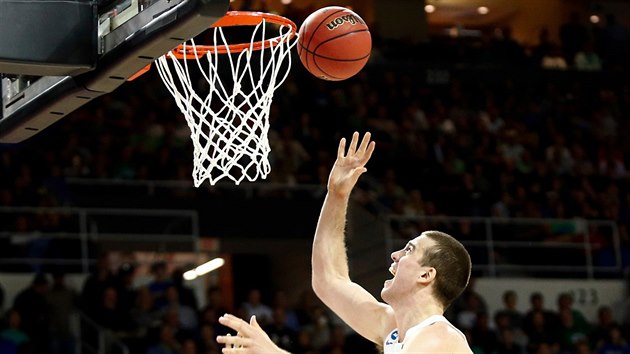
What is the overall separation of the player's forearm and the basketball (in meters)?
1.01

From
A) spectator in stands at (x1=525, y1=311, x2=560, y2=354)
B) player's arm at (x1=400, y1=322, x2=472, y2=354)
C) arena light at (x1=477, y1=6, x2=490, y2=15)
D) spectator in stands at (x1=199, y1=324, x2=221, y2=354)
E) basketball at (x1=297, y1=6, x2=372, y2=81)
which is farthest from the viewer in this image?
arena light at (x1=477, y1=6, x2=490, y2=15)

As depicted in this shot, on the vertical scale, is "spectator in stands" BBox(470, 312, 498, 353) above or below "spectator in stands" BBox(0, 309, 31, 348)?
below

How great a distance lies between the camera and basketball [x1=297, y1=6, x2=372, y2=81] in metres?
5.30

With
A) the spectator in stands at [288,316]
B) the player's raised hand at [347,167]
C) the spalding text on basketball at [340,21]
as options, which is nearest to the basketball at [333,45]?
the spalding text on basketball at [340,21]

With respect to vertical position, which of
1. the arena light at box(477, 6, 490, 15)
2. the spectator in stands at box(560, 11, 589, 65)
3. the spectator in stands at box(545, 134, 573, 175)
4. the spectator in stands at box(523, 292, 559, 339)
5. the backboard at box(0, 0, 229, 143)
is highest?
the arena light at box(477, 6, 490, 15)

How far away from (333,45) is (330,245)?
3.84ft

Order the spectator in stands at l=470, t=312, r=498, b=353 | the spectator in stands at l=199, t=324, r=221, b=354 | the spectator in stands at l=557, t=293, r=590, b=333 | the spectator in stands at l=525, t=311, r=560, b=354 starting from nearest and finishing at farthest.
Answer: the spectator in stands at l=199, t=324, r=221, b=354 < the spectator in stands at l=470, t=312, r=498, b=353 < the spectator in stands at l=525, t=311, r=560, b=354 < the spectator in stands at l=557, t=293, r=590, b=333

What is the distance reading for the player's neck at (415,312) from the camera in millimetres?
3865

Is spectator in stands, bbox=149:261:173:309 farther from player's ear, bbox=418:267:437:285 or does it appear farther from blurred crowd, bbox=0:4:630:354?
player's ear, bbox=418:267:437:285

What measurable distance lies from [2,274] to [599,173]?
25.7 feet

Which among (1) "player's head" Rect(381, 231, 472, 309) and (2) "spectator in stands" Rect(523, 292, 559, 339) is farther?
(2) "spectator in stands" Rect(523, 292, 559, 339)

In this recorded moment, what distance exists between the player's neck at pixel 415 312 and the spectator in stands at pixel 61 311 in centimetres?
688

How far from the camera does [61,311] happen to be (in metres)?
10.4

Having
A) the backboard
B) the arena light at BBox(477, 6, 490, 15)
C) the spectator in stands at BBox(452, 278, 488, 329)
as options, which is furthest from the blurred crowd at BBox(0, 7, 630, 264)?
the backboard
